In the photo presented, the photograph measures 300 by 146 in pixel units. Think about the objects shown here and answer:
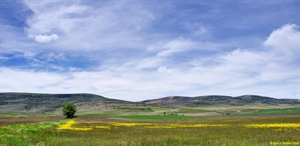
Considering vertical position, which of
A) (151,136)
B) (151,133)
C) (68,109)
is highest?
(68,109)

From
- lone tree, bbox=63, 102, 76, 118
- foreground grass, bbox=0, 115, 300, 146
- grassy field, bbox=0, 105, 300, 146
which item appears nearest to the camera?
foreground grass, bbox=0, 115, 300, 146

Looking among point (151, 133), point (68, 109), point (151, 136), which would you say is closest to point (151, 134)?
point (151, 133)

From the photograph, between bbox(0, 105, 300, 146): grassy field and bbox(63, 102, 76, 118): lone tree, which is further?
bbox(63, 102, 76, 118): lone tree

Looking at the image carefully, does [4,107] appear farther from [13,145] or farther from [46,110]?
[13,145]

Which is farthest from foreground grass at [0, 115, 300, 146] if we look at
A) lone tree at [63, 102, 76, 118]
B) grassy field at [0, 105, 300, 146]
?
lone tree at [63, 102, 76, 118]

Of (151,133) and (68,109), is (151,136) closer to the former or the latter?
(151,133)

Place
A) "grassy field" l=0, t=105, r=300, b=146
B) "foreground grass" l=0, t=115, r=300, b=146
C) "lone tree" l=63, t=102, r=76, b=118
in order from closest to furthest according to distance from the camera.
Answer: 1. "foreground grass" l=0, t=115, r=300, b=146
2. "grassy field" l=0, t=105, r=300, b=146
3. "lone tree" l=63, t=102, r=76, b=118

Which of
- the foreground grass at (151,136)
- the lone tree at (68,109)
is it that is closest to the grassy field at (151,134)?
the foreground grass at (151,136)

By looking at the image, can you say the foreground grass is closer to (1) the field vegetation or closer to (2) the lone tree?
(1) the field vegetation

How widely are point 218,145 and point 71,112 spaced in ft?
286

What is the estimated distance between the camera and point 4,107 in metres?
194

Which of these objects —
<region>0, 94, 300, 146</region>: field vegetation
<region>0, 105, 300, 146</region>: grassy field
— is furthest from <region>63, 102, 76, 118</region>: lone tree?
<region>0, 105, 300, 146</region>: grassy field

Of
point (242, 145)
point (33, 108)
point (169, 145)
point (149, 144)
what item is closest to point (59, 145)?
point (149, 144)

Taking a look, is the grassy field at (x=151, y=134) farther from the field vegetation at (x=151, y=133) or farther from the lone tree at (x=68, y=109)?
the lone tree at (x=68, y=109)
